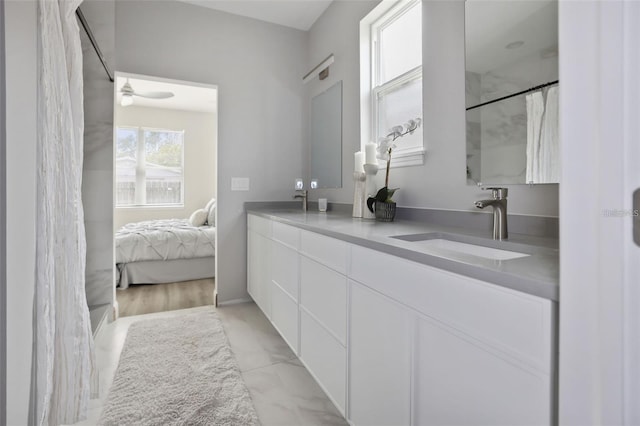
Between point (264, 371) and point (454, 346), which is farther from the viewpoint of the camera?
point (264, 371)

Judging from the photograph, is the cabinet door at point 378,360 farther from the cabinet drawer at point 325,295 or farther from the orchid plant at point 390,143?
the orchid plant at point 390,143

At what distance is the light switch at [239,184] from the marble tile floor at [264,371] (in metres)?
1.14

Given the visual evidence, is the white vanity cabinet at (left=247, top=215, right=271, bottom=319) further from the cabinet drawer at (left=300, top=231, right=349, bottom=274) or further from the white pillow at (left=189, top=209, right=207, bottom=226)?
the white pillow at (left=189, top=209, right=207, bottom=226)

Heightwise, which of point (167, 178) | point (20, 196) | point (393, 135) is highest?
point (167, 178)

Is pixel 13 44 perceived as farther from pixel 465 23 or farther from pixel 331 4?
pixel 331 4

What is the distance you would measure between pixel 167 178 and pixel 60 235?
5341 millimetres

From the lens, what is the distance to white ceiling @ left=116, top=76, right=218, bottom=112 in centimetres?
484

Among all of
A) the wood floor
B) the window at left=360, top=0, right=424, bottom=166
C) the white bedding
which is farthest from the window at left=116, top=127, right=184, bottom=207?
the window at left=360, top=0, right=424, bottom=166

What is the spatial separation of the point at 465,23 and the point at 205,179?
579 centimetres

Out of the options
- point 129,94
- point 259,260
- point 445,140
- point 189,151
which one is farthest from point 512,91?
point 189,151

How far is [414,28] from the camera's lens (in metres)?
2.01

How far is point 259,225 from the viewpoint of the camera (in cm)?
260

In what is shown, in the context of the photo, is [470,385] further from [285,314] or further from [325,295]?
[285,314]

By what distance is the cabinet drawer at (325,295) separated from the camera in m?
1.34
